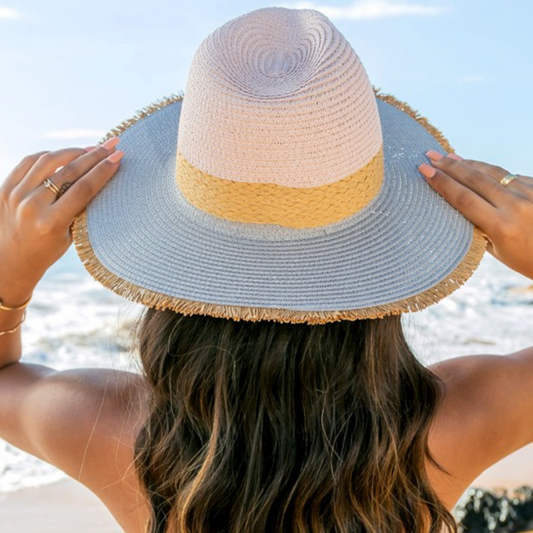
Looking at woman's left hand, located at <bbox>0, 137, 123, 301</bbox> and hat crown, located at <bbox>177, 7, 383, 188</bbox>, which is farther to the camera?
woman's left hand, located at <bbox>0, 137, 123, 301</bbox>

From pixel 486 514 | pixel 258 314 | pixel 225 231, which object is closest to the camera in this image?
pixel 258 314

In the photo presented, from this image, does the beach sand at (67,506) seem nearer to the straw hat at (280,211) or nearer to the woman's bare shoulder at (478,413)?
the woman's bare shoulder at (478,413)

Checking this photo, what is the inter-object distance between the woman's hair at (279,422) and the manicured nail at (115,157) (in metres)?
0.35

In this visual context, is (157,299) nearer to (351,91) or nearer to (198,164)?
(198,164)

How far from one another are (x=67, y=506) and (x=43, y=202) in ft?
9.16

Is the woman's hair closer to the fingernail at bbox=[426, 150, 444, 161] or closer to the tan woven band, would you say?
the tan woven band

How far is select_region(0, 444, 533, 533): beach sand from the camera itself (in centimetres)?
366

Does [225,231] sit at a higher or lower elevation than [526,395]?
higher

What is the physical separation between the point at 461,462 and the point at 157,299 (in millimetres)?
752

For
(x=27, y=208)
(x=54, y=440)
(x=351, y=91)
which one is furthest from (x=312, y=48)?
(x=54, y=440)

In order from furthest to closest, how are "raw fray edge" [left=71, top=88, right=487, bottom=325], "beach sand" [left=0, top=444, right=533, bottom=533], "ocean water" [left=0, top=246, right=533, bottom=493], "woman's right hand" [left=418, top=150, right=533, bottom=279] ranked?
"ocean water" [left=0, top=246, right=533, bottom=493], "beach sand" [left=0, top=444, right=533, bottom=533], "woman's right hand" [left=418, top=150, right=533, bottom=279], "raw fray edge" [left=71, top=88, right=487, bottom=325]

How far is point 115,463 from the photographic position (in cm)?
152

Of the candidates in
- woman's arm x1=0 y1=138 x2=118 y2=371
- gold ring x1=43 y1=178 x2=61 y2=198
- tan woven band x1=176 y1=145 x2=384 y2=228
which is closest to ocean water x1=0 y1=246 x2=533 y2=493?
woman's arm x1=0 y1=138 x2=118 y2=371

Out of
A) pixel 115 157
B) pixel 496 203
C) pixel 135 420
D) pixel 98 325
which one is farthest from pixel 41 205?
A: pixel 98 325
